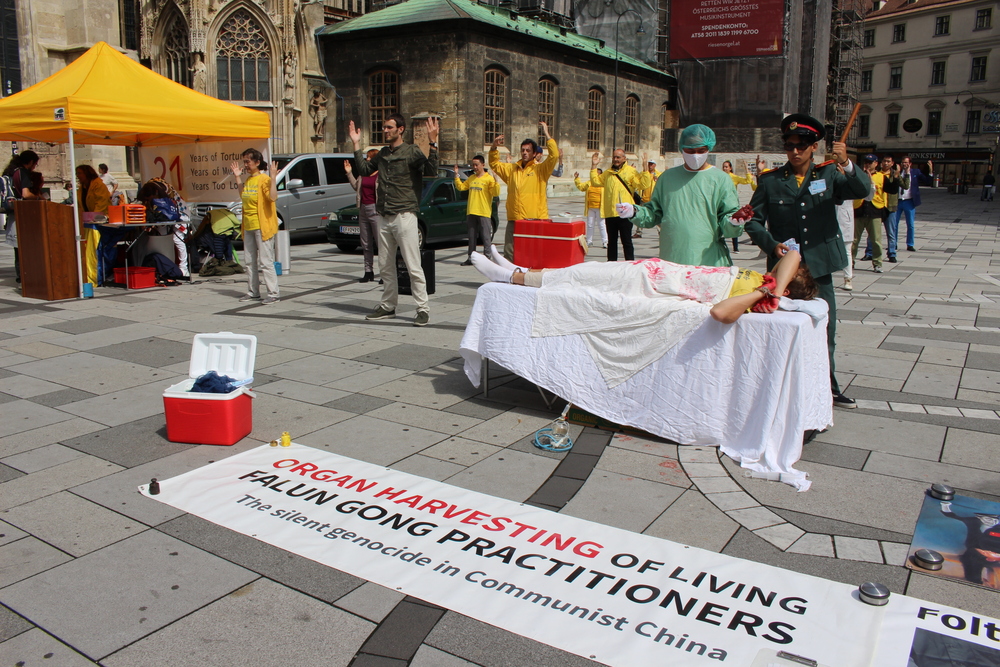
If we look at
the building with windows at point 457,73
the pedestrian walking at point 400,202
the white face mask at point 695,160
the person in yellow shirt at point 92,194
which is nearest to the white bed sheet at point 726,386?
the white face mask at point 695,160

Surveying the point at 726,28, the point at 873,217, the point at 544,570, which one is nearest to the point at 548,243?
the point at 544,570

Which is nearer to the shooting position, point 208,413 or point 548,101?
point 208,413

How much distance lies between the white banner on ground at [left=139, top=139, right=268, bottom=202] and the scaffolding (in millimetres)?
50046

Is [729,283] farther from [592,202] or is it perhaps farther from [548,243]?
[592,202]

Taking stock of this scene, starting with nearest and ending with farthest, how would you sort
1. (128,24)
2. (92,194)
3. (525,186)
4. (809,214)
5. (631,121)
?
(809,214), (525,186), (92,194), (128,24), (631,121)

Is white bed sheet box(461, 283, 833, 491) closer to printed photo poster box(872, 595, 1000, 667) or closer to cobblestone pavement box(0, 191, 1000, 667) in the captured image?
cobblestone pavement box(0, 191, 1000, 667)

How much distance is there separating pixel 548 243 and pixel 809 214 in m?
1.80

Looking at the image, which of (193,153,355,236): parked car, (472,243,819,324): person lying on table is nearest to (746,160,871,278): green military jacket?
(472,243,819,324): person lying on table

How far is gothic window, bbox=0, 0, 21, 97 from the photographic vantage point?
30.8m

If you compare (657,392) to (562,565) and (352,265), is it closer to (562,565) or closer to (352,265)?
(562,565)

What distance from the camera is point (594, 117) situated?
37812 mm

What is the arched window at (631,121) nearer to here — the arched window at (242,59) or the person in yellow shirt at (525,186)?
the arched window at (242,59)

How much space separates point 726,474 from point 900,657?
1738 millimetres

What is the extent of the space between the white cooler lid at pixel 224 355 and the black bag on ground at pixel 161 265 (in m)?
6.84
